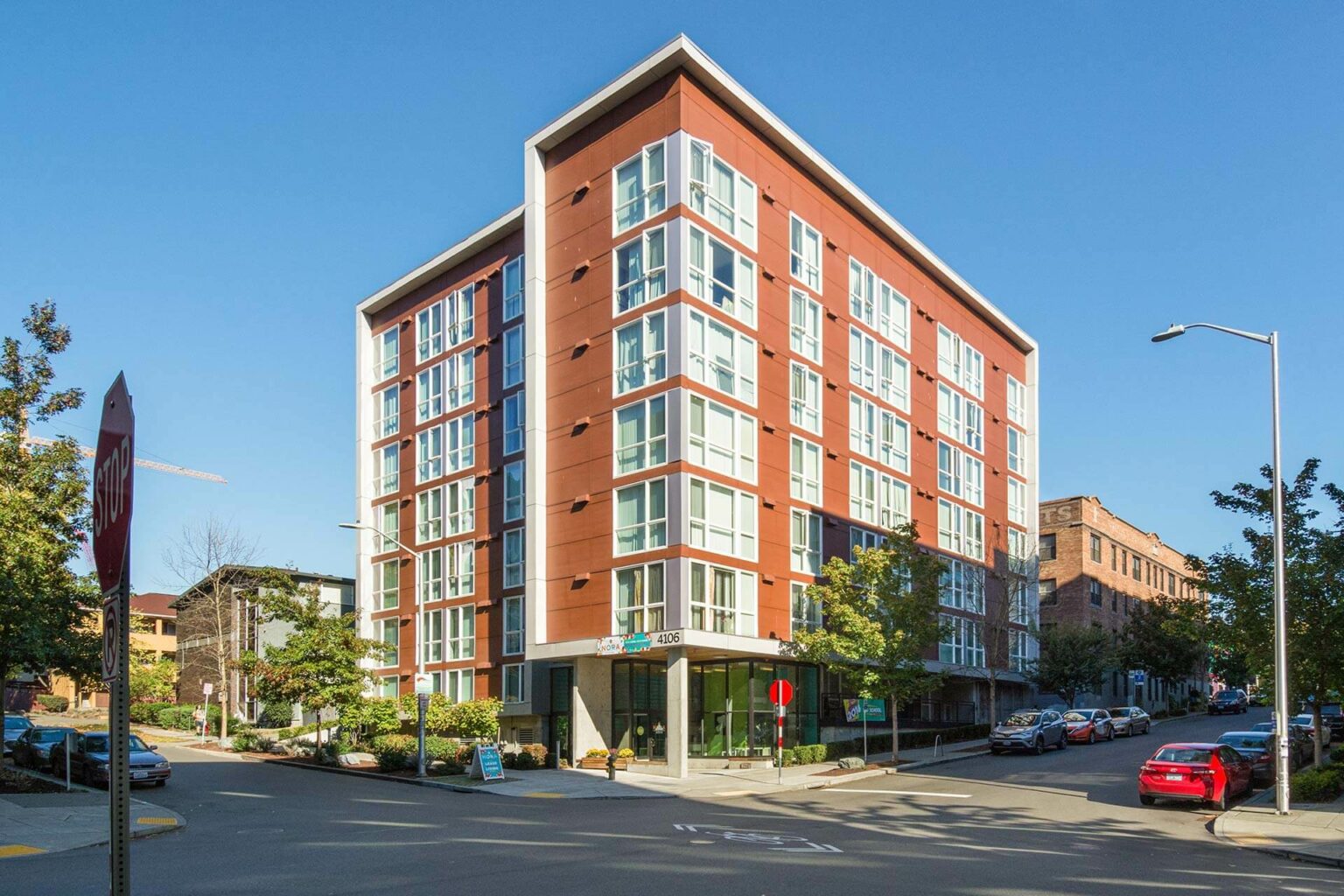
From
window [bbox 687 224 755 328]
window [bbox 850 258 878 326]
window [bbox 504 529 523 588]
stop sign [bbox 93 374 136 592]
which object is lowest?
window [bbox 504 529 523 588]

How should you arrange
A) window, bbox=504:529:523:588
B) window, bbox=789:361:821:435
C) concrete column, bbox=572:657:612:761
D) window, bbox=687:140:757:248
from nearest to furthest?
window, bbox=687:140:757:248, concrete column, bbox=572:657:612:761, window, bbox=789:361:821:435, window, bbox=504:529:523:588

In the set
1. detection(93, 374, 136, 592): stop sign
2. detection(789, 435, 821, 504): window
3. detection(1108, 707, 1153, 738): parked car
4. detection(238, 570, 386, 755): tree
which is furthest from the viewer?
detection(1108, 707, 1153, 738): parked car

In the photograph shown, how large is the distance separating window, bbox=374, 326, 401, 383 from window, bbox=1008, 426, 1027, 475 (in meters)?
34.7

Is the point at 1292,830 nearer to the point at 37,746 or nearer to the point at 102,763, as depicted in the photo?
the point at 102,763

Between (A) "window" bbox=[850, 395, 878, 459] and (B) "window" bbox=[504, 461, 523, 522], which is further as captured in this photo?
(A) "window" bbox=[850, 395, 878, 459]

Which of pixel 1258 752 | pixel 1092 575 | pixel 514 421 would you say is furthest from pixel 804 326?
pixel 1092 575

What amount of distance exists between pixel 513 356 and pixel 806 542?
1531 centimetres

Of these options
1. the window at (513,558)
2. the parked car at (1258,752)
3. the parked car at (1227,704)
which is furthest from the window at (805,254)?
the parked car at (1227,704)

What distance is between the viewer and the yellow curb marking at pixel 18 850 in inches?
762

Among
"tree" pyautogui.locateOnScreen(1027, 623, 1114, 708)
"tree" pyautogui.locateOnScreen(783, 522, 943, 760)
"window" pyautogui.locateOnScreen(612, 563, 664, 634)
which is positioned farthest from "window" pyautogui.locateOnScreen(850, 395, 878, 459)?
"tree" pyautogui.locateOnScreen(1027, 623, 1114, 708)

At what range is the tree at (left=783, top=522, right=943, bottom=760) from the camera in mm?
39594

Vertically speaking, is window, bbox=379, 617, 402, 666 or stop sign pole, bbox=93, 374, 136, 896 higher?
stop sign pole, bbox=93, 374, 136, 896

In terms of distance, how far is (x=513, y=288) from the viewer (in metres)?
50.3

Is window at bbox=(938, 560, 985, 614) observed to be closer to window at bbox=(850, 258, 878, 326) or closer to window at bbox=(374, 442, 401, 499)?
window at bbox=(850, 258, 878, 326)
